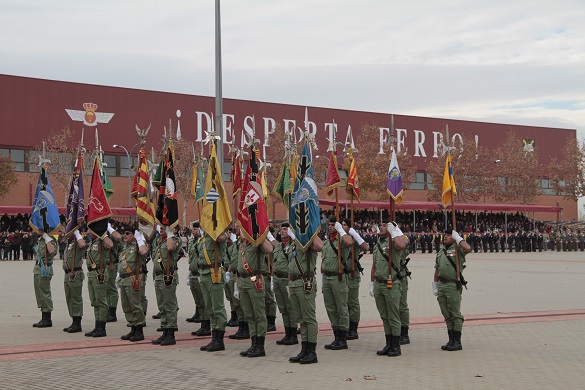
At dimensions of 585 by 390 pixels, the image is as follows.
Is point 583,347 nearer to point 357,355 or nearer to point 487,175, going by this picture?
point 357,355

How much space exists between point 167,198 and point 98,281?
75.6 inches

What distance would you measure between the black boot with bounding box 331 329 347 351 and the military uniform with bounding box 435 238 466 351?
138cm

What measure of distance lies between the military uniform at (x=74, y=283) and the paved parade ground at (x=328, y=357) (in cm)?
30

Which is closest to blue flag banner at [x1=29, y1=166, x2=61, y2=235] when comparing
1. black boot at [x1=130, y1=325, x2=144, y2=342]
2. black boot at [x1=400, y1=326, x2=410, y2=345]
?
black boot at [x1=130, y1=325, x2=144, y2=342]

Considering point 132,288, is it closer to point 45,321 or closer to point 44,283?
point 45,321

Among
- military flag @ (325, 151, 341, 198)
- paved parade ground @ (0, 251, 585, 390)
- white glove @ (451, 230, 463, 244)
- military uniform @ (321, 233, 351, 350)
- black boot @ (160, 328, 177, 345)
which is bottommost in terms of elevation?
paved parade ground @ (0, 251, 585, 390)

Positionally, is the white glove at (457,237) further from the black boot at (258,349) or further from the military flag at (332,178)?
the black boot at (258,349)

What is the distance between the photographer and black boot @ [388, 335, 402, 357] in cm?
1155

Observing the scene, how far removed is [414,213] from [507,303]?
117ft

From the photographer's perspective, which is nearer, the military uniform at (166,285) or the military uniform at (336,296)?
the military uniform at (336,296)

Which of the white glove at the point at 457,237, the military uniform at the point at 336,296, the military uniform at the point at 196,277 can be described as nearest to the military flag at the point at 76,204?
the military uniform at the point at 196,277

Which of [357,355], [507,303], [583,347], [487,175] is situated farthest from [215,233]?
[487,175]

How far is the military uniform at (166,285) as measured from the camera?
41.9ft

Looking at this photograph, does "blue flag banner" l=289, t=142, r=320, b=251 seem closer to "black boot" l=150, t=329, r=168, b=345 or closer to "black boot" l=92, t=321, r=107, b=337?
"black boot" l=150, t=329, r=168, b=345
